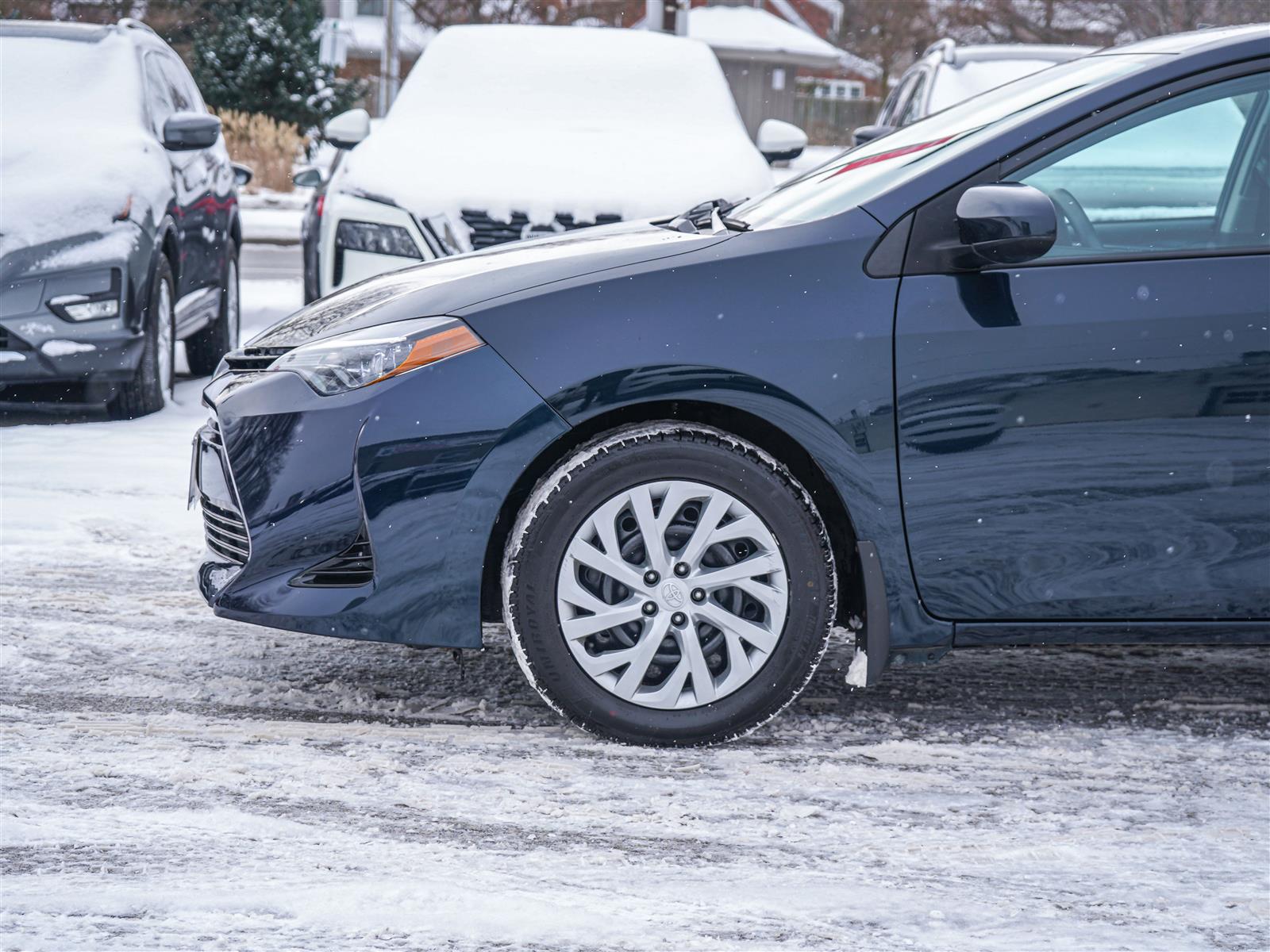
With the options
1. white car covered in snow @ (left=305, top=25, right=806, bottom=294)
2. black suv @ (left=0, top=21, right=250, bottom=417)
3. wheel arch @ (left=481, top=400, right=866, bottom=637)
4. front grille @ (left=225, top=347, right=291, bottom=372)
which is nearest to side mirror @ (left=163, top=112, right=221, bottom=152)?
black suv @ (left=0, top=21, right=250, bottom=417)

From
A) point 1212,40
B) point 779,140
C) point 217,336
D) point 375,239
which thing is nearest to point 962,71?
point 779,140

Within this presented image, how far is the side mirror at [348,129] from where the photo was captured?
830 cm

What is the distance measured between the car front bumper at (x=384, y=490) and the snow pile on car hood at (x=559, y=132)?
356 centimetres

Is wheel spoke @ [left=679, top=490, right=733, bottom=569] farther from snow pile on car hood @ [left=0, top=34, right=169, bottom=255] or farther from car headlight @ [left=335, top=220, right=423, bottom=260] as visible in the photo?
snow pile on car hood @ [left=0, top=34, right=169, bottom=255]

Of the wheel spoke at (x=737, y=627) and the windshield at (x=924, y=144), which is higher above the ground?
the windshield at (x=924, y=144)

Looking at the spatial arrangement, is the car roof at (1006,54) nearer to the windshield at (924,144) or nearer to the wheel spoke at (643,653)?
the windshield at (924,144)

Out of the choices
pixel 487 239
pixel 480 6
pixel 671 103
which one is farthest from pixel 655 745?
pixel 480 6

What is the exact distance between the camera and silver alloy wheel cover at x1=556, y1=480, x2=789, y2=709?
3.48 meters

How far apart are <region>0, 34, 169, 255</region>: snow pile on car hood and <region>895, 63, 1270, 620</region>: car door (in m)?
4.70

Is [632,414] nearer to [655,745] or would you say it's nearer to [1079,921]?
[655,745]

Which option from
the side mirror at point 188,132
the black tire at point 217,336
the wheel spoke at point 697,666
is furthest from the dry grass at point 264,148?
the wheel spoke at point 697,666

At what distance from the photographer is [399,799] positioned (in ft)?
10.7

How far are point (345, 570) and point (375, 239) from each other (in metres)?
3.80

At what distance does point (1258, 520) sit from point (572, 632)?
1558mm
